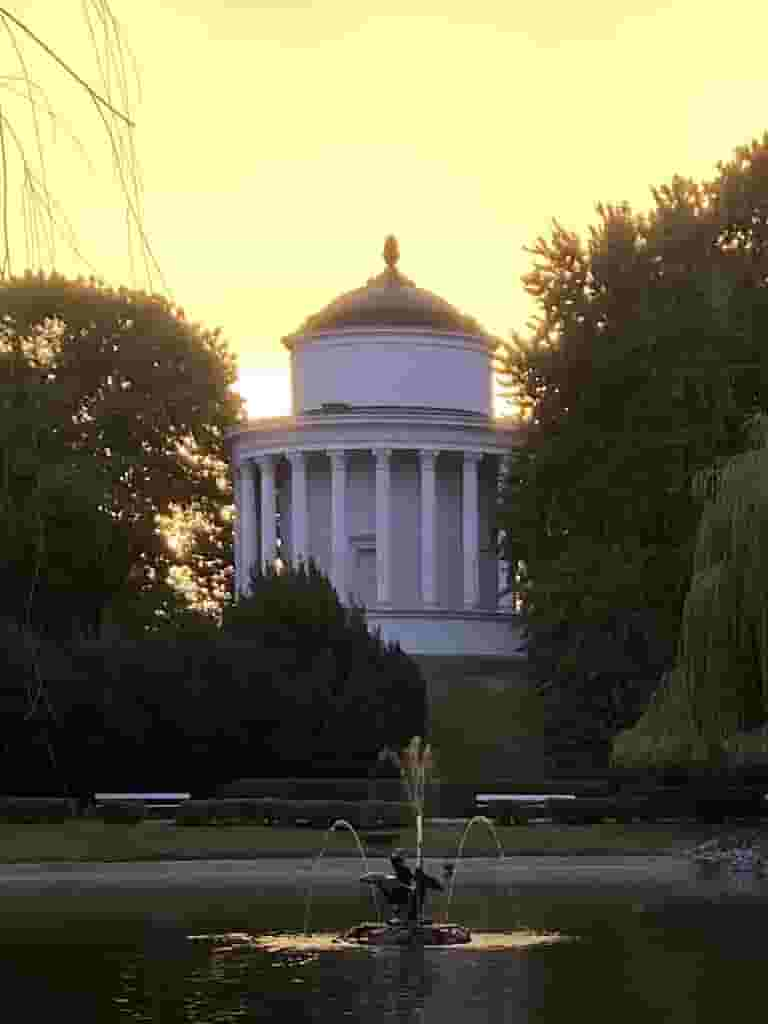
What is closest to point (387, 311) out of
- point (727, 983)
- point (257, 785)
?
point (257, 785)

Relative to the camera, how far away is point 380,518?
82750 millimetres

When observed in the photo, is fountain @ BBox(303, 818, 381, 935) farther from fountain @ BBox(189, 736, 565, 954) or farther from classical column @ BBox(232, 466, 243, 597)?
classical column @ BBox(232, 466, 243, 597)

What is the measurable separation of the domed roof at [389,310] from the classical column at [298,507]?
5.91 m

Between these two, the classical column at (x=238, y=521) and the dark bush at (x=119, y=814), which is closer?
the dark bush at (x=119, y=814)

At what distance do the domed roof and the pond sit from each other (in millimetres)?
46270

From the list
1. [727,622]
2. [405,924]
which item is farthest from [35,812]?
[405,924]

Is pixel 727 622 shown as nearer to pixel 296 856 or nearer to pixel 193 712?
pixel 296 856

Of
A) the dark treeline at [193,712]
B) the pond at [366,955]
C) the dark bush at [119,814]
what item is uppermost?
the dark treeline at [193,712]

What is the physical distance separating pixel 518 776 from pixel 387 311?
28.7 metres

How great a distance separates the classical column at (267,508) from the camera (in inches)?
3282

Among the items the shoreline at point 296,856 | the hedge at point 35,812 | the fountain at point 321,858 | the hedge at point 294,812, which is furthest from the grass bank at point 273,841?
the hedge at point 35,812

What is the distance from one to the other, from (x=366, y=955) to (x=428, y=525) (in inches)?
2164

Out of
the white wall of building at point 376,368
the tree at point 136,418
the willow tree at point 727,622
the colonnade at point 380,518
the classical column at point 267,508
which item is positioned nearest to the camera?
the willow tree at point 727,622

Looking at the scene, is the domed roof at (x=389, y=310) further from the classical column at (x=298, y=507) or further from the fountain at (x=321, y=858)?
the fountain at (x=321, y=858)
